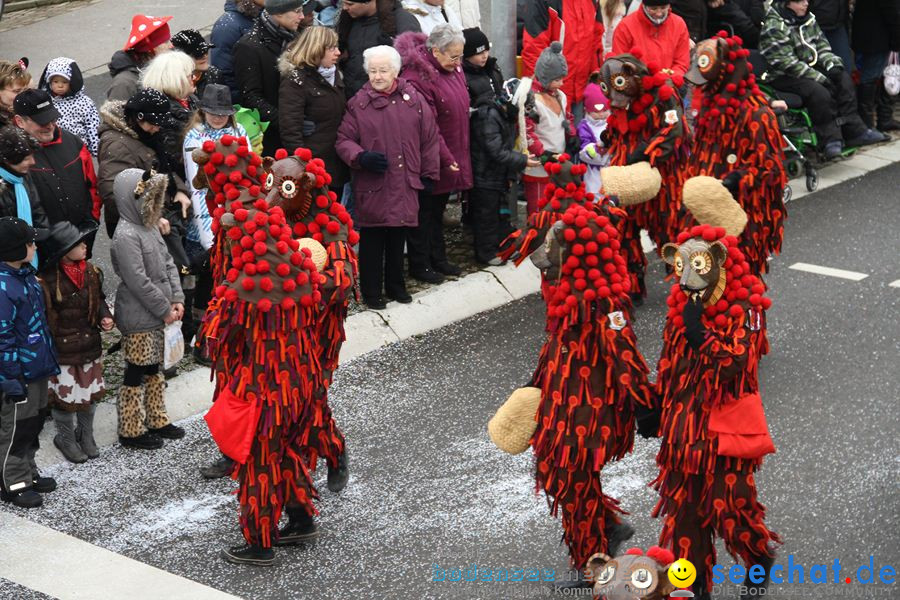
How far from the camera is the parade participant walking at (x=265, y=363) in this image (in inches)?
248

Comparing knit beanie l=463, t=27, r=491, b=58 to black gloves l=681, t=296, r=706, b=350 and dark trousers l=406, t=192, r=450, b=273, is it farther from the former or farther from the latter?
black gloves l=681, t=296, r=706, b=350

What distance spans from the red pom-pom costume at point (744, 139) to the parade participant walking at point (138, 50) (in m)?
3.47

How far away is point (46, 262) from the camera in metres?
7.55

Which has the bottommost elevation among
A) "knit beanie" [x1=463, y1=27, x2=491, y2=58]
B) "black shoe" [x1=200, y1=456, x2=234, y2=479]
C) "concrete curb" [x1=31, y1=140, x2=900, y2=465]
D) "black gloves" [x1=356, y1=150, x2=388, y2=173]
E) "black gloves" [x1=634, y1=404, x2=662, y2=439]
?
"black shoe" [x1=200, y1=456, x2=234, y2=479]

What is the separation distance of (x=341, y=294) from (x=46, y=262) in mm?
1889

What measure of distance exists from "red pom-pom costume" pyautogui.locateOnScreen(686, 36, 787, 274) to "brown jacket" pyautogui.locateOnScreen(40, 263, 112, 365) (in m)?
3.80

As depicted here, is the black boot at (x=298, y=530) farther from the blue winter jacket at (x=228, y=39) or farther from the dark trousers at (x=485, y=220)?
the blue winter jacket at (x=228, y=39)

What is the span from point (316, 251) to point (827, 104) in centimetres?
713

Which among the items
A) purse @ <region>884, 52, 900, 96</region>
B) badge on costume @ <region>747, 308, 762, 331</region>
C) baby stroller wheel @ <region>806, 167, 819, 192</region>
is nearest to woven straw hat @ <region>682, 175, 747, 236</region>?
badge on costume @ <region>747, 308, 762, 331</region>

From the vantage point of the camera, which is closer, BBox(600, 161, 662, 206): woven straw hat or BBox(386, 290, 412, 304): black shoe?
BBox(600, 161, 662, 206): woven straw hat

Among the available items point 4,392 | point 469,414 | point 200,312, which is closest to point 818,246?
point 469,414

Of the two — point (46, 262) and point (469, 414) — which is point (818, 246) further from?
point (46, 262)

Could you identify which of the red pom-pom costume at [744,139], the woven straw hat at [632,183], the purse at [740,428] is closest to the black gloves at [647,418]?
the purse at [740,428]

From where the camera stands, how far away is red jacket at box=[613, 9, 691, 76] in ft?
36.2
